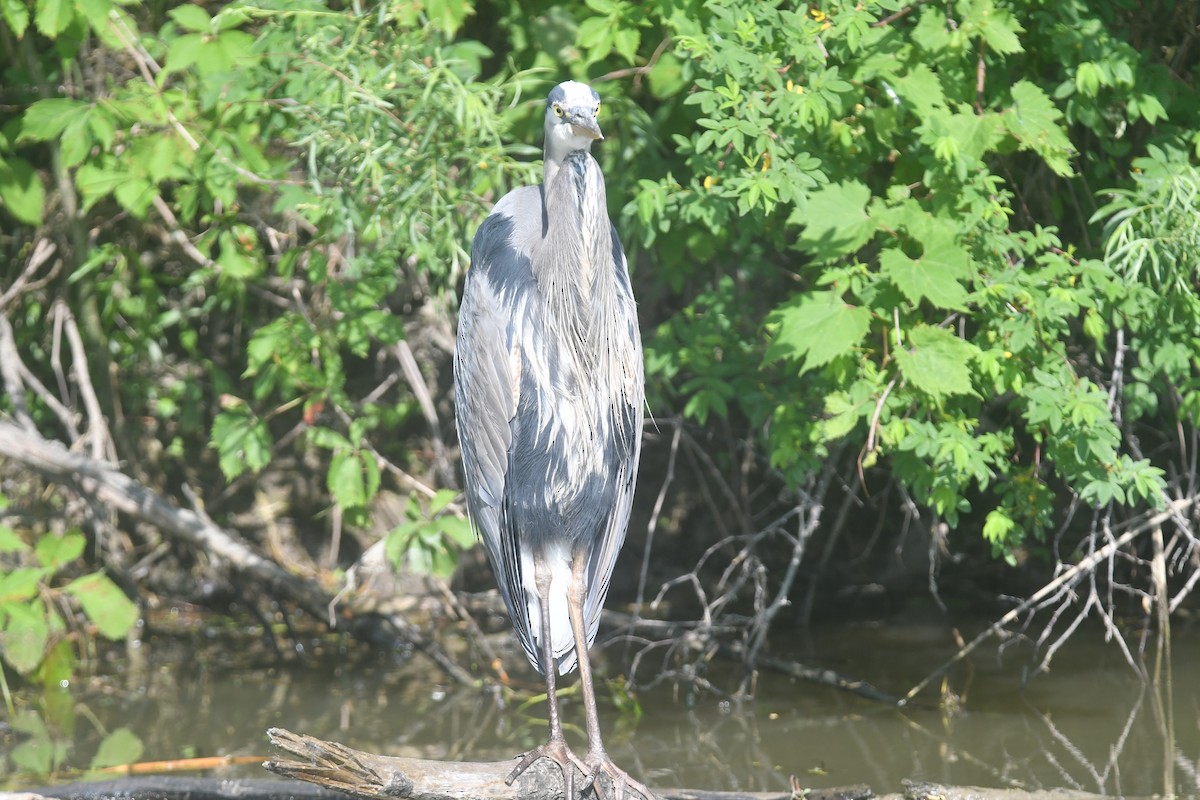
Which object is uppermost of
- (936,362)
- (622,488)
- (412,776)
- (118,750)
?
(936,362)

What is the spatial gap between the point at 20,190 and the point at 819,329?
333cm

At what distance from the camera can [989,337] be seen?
402 cm

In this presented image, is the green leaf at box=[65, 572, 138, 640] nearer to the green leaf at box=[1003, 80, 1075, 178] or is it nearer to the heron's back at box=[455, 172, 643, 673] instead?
the heron's back at box=[455, 172, 643, 673]

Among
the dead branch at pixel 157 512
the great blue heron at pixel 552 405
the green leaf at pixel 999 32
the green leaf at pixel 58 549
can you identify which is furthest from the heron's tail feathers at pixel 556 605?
the green leaf at pixel 58 549

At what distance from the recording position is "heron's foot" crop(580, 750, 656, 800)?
10.5ft

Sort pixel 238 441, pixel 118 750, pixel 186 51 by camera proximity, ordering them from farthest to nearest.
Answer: pixel 238 441, pixel 118 750, pixel 186 51

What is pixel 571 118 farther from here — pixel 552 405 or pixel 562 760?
pixel 562 760

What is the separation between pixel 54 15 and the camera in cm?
429

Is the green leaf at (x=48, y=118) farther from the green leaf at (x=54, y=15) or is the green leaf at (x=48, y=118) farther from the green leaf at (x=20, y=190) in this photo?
the green leaf at (x=20, y=190)

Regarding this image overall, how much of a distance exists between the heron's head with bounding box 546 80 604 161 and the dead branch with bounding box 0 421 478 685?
2.72 meters

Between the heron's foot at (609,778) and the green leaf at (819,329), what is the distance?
4.34 ft

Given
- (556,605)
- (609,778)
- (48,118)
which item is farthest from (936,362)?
(48,118)

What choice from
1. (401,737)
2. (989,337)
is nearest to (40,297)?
(401,737)

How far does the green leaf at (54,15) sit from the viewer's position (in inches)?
169
